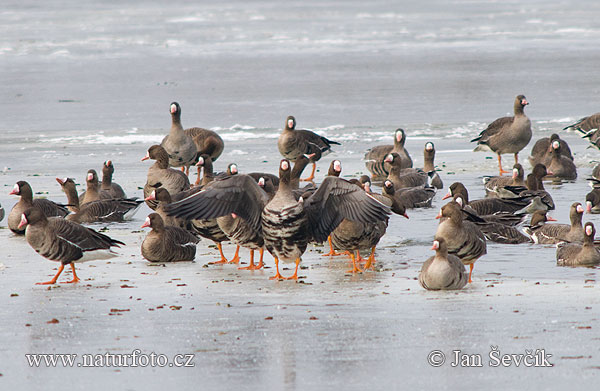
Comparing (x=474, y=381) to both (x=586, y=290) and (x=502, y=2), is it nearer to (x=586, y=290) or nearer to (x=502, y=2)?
(x=586, y=290)

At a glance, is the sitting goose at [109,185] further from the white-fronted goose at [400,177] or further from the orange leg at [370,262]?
the orange leg at [370,262]

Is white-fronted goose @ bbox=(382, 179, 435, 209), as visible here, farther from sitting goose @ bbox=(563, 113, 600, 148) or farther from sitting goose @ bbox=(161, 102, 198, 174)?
sitting goose @ bbox=(563, 113, 600, 148)

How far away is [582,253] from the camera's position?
9.84 meters

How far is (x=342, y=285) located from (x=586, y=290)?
2305mm

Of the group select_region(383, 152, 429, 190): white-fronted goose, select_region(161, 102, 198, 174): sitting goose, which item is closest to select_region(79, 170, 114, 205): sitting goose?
select_region(161, 102, 198, 174): sitting goose

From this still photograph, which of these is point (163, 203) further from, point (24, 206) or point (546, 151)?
point (546, 151)

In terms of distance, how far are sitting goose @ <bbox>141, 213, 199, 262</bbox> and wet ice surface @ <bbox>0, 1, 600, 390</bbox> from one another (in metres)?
0.26

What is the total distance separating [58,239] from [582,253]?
17.9 feet

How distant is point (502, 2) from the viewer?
2391 inches

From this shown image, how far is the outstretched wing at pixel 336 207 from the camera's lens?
9820 millimetres

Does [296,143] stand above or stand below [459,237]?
above

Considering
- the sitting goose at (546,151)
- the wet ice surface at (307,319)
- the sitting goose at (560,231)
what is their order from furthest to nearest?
the sitting goose at (546,151)
the sitting goose at (560,231)
the wet ice surface at (307,319)

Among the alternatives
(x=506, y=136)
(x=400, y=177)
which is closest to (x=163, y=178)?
(x=400, y=177)

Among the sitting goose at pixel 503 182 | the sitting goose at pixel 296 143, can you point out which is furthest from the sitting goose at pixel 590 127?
the sitting goose at pixel 296 143
